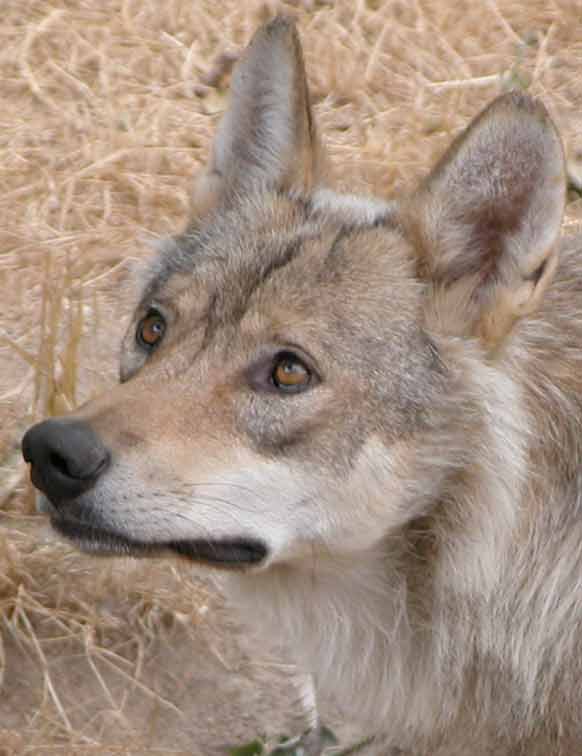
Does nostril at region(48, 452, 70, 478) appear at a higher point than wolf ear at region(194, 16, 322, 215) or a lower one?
lower

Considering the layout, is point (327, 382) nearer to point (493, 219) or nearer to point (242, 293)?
point (242, 293)

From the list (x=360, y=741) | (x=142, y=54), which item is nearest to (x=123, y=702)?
(x=360, y=741)

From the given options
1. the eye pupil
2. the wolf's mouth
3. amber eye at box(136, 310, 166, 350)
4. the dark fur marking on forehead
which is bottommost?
the wolf's mouth

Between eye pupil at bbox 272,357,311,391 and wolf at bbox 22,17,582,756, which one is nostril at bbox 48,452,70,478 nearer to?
wolf at bbox 22,17,582,756

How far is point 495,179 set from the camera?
12.7ft

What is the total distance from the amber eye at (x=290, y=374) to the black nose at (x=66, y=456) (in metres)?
0.50

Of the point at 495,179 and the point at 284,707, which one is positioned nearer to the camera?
the point at 495,179

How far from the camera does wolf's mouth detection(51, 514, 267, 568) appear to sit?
3764 millimetres

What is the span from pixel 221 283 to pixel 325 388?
438mm

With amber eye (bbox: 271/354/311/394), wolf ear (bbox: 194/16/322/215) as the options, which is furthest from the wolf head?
wolf ear (bbox: 194/16/322/215)

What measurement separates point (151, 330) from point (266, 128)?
0.74 m

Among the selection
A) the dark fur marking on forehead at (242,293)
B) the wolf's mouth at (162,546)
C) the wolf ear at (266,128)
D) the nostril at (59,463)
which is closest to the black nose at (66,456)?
the nostril at (59,463)

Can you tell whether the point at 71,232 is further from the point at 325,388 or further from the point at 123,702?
the point at 325,388

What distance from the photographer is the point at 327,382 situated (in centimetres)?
387
